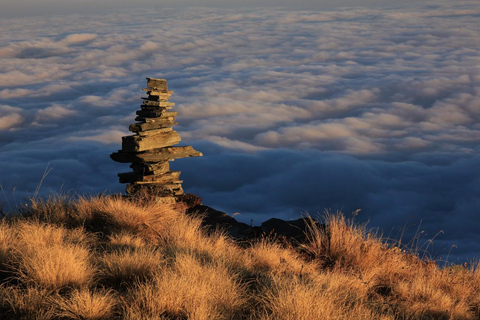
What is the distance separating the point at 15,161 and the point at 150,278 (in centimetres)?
13578

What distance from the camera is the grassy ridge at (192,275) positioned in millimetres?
6195

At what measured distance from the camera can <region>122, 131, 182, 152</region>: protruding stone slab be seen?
52.4ft

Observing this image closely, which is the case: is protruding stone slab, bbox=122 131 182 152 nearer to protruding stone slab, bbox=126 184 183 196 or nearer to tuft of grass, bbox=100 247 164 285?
protruding stone slab, bbox=126 184 183 196

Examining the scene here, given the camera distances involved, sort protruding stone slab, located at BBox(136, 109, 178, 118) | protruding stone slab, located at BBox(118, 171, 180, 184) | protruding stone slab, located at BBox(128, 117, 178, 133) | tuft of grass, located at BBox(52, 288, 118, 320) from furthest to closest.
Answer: protruding stone slab, located at BBox(136, 109, 178, 118) < protruding stone slab, located at BBox(118, 171, 180, 184) < protruding stone slab, located at BBox(128, 117, 178, 133) < tuft of grass, located at BBox(52, 288, 118, 320)

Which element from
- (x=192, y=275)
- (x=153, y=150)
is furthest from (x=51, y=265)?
(x=153, y=150)

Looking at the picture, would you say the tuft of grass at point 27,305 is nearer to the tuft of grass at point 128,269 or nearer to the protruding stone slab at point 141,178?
the tuft of grass at point 128,269

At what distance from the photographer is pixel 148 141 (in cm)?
1633

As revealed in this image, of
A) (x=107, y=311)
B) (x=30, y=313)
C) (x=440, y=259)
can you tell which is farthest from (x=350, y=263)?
(x=30, y=313)

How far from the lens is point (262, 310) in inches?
261

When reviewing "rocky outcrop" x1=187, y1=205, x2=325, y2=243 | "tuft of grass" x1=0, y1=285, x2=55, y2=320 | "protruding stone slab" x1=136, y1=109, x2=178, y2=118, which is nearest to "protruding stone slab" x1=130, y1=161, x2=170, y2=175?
"protruding stone slab" x1=136, y1=109, x2=178, y2=118

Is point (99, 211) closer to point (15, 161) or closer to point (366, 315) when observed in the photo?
point (366, 315)

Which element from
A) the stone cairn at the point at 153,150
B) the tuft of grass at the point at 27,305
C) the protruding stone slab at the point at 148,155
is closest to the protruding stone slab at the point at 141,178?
the stone cairn at the point at 153,150

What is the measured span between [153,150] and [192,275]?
10129 millimetres

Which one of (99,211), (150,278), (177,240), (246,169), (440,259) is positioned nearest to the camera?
(150,278)
